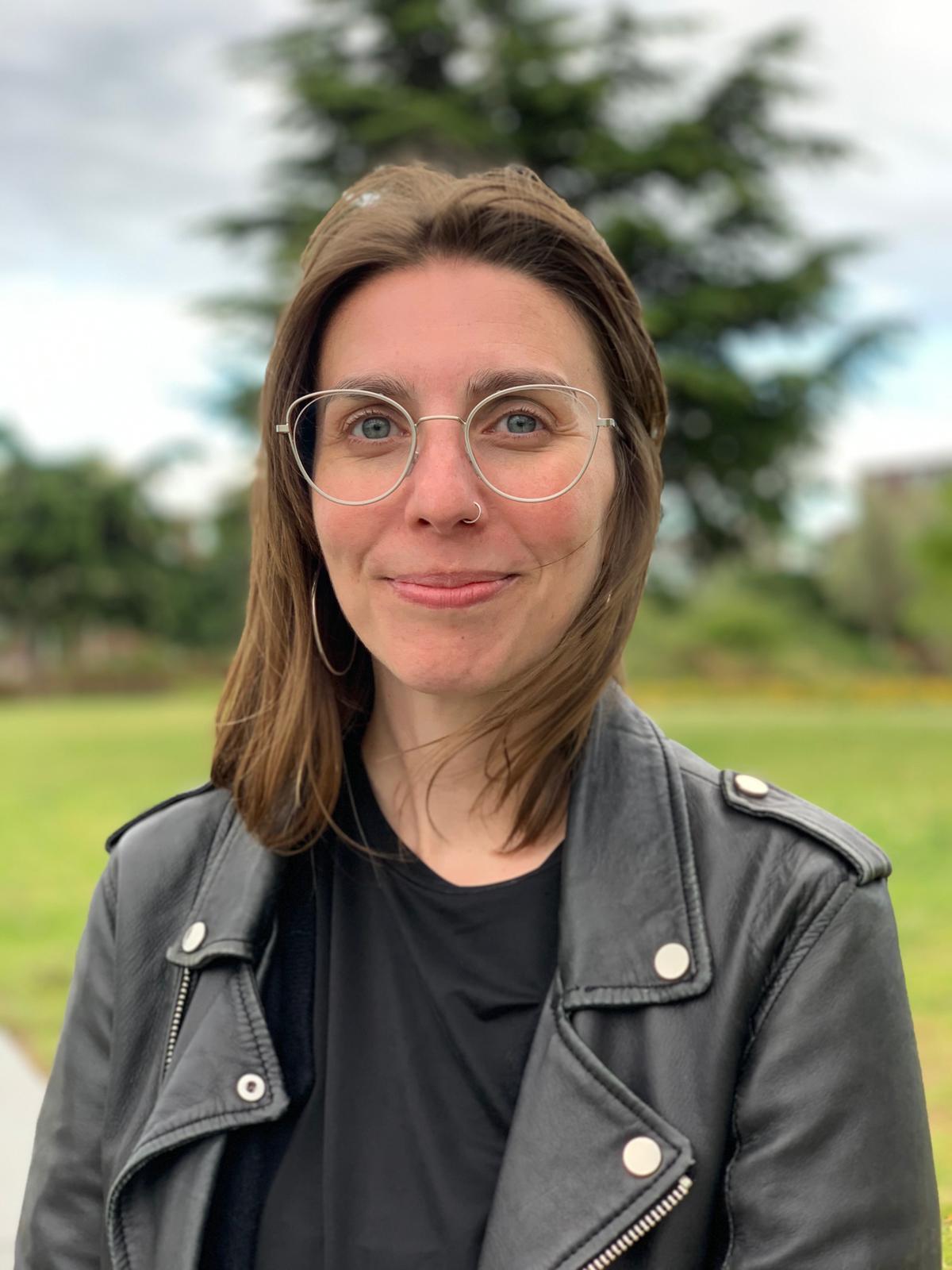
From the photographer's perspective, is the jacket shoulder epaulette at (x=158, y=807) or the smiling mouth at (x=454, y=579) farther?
the jacket shoulder epaulette at (x=158, y=807)

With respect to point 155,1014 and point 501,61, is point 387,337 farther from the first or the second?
point 501,61

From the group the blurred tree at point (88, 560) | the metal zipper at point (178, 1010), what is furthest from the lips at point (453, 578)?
the blurred tree at point (88, 560)

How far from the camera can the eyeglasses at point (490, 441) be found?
1525 mm

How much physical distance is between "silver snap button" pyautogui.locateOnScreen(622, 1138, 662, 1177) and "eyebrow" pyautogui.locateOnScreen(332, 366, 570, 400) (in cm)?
86

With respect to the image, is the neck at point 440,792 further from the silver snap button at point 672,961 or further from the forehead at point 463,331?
the forehead at point 463,331

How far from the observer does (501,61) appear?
65.0ft

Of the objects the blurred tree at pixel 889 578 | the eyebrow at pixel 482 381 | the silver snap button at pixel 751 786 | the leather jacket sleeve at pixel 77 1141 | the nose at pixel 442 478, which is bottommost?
the leather jacket sleeve at pixel 77 1141

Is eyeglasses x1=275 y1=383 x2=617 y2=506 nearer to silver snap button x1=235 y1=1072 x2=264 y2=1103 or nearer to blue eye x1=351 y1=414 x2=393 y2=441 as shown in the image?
blue eye x1=351 y1=414 x2=393 y2=441

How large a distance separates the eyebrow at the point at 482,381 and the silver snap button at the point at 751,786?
523 millimetres

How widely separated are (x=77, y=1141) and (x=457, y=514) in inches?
38.3

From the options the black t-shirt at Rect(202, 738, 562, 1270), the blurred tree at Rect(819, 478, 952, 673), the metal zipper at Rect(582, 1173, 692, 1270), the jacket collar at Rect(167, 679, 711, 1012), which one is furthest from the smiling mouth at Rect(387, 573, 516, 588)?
the blurred tree at Rect(819, 478, 952, 673)

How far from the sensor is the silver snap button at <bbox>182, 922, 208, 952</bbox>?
5.37 feet

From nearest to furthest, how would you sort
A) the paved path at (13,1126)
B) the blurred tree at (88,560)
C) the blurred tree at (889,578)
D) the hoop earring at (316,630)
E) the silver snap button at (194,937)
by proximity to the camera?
1. the silver snap button at (194,937)
2. the hoop earring at (316,630)
3. the paved path at (13,1126)
4. the blurred tree at (889,578)
5. the blurred tree at (88,560)

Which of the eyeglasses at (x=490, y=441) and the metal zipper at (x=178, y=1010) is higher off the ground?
the eyeglasses at (x=490, y=441)
